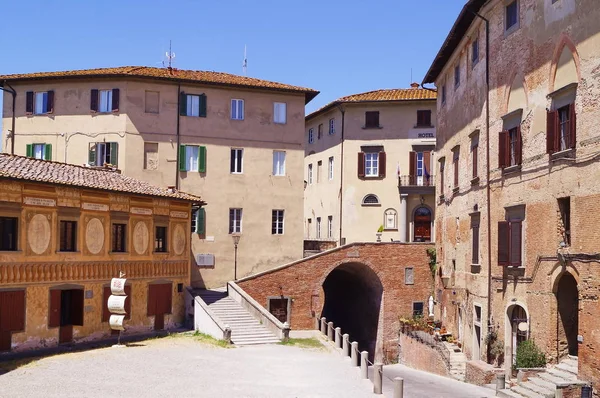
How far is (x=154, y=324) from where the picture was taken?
29.8 meters

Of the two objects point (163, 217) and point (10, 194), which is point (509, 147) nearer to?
point (163, 217)

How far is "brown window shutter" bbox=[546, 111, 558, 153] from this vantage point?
21.5 m

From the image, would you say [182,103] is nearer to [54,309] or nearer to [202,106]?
[202,106]

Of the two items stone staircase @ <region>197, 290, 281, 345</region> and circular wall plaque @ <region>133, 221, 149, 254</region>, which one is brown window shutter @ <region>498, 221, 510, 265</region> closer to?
stone staircase @ <region>197, 290, 281, 345</region>

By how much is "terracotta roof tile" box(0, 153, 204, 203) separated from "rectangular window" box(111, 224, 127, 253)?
1429 millimetres

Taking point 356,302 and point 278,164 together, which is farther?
point 356,302

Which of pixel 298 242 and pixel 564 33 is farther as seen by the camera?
pixel 298 242

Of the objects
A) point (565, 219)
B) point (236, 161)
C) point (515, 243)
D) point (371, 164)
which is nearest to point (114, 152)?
point (236, 161)

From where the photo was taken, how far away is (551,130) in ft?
71.0

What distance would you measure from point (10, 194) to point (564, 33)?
17.3 metres

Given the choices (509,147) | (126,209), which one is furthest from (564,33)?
(126,209)

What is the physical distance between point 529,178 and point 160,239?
592 inches

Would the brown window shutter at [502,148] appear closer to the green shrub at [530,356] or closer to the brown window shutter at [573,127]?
the brown window shutter at [573,127]

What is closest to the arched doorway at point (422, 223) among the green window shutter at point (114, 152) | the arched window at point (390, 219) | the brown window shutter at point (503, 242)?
the arched window at point (390, 219)
